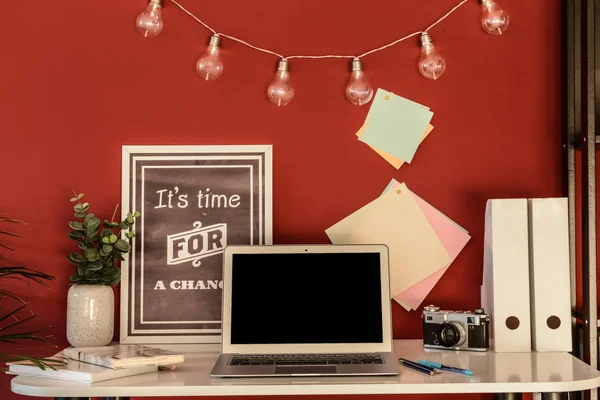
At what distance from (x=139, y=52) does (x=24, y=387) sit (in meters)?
0.98

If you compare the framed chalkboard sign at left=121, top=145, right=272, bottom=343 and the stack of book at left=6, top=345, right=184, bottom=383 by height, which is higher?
the framed chalkboard sign at left=121, top=145, right=272, bottom=343

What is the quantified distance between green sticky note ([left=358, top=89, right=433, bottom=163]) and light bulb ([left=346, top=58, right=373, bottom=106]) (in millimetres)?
48

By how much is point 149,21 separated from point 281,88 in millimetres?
396

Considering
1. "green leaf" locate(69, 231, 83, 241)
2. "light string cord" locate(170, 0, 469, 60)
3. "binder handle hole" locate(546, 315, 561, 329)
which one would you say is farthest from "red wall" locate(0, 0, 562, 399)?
"binder handle hole" locate(546, 315, 561, 329)

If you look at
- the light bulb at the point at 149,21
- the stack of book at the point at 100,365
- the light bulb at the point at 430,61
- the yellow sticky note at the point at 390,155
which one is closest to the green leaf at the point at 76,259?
the stack of book at the point at 100,365

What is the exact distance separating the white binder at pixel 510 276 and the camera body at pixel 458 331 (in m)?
0.03

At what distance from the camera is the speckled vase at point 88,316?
5.72ft

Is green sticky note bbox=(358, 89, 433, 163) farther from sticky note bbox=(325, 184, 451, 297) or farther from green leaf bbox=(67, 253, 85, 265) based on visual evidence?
green leaf bbox=(67, 253, 85, 265)

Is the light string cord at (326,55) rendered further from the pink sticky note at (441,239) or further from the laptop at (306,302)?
the laptop at (306,302)

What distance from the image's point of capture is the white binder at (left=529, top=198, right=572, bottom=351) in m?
1.69

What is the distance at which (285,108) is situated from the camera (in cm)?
194

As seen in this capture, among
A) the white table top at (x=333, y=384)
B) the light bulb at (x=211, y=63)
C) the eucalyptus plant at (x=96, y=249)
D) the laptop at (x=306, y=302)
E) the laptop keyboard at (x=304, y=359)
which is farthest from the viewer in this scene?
the light bulb at (x=211, y=63)

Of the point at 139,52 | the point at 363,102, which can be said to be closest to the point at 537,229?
the point at 363,102

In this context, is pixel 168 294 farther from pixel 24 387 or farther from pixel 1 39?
pixel 1 39
